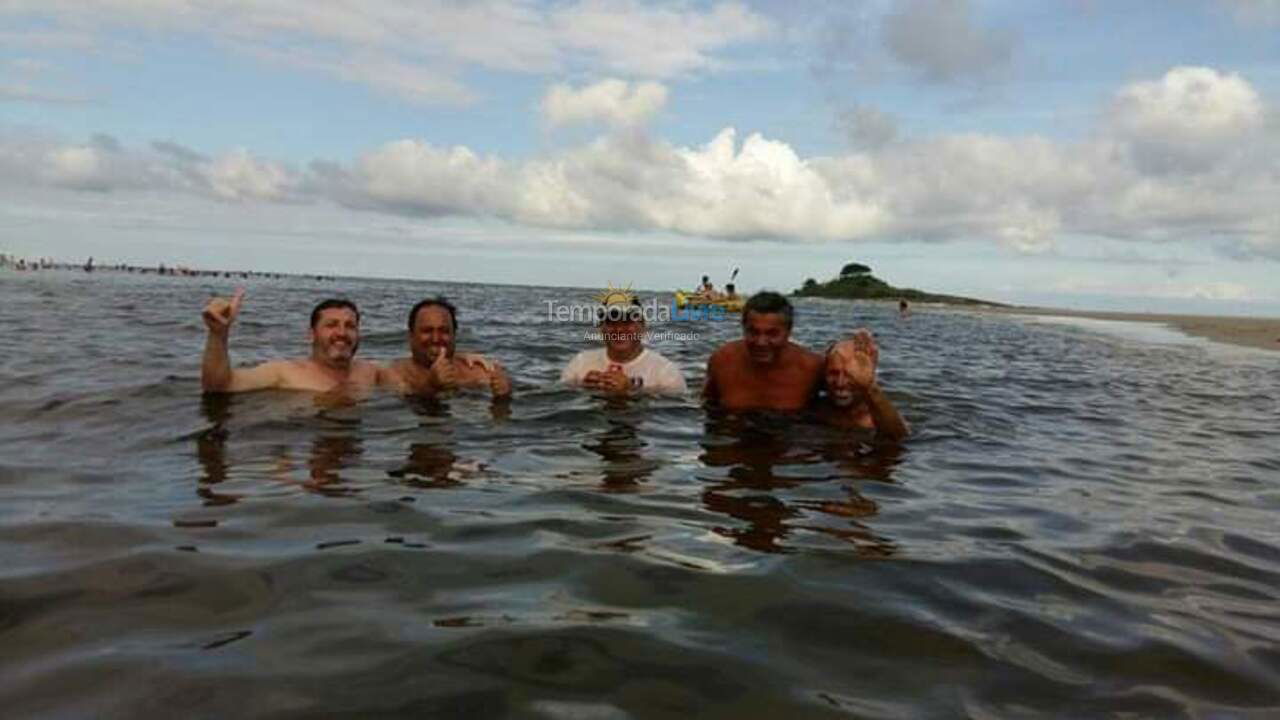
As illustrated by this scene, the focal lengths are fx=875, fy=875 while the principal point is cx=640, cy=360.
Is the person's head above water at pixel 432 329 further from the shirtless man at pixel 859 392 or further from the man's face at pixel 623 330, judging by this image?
the shirtless man at pixel 859 392

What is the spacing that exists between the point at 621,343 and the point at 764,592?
569 cm

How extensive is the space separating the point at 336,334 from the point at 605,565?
5180mm

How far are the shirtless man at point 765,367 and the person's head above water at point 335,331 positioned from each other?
3532 millimetres

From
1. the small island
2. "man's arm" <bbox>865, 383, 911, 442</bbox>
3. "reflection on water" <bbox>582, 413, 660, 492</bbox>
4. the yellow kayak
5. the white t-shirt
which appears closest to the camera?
"reflection on water" <bbox>582, 413, 660, 492</bbox>

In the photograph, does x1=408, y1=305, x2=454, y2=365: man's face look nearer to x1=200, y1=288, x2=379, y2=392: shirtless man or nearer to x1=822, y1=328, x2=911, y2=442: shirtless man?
x1=200, y1=288, x2=379, y2=392: shirtless man

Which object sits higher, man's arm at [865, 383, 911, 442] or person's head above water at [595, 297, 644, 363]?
person's head above water at [595, 297, 644, 363]

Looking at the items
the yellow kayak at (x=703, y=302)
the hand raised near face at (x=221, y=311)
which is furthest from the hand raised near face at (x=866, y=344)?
the yellow kayak at (x=703, y=302)

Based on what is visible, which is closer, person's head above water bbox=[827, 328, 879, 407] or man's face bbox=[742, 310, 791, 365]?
person's head above water bbox=[827, 328, 879, 407]

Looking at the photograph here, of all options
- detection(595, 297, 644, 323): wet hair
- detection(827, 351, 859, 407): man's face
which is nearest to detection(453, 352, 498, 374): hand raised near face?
detection(595, 297, 644, 323): wet hair

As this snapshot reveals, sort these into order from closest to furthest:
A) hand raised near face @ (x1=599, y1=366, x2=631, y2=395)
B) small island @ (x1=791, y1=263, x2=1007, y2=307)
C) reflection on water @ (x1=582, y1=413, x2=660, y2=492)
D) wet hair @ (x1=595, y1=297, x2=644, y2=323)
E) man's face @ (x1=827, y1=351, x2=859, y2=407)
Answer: reflection on water @ (x1=582, y1=413, x2=660, y2=492)
man's face @ (x1=827, y1=351, x2=859, y2=407)
wet hair @ (x1=595, y1=297, x2=644, y2=323)
hand raised near face @ (x1=599, y1=366, x2=631, y2=395)
small island @ (x1=791, y1=263, x2=1007, y2=307)

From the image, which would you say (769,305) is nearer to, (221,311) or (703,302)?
(221,311)

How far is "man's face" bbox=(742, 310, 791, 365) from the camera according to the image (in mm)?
8000

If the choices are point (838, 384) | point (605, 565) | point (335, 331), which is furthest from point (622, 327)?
point (605, 565)

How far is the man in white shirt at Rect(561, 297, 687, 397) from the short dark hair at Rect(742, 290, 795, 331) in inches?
49.4
